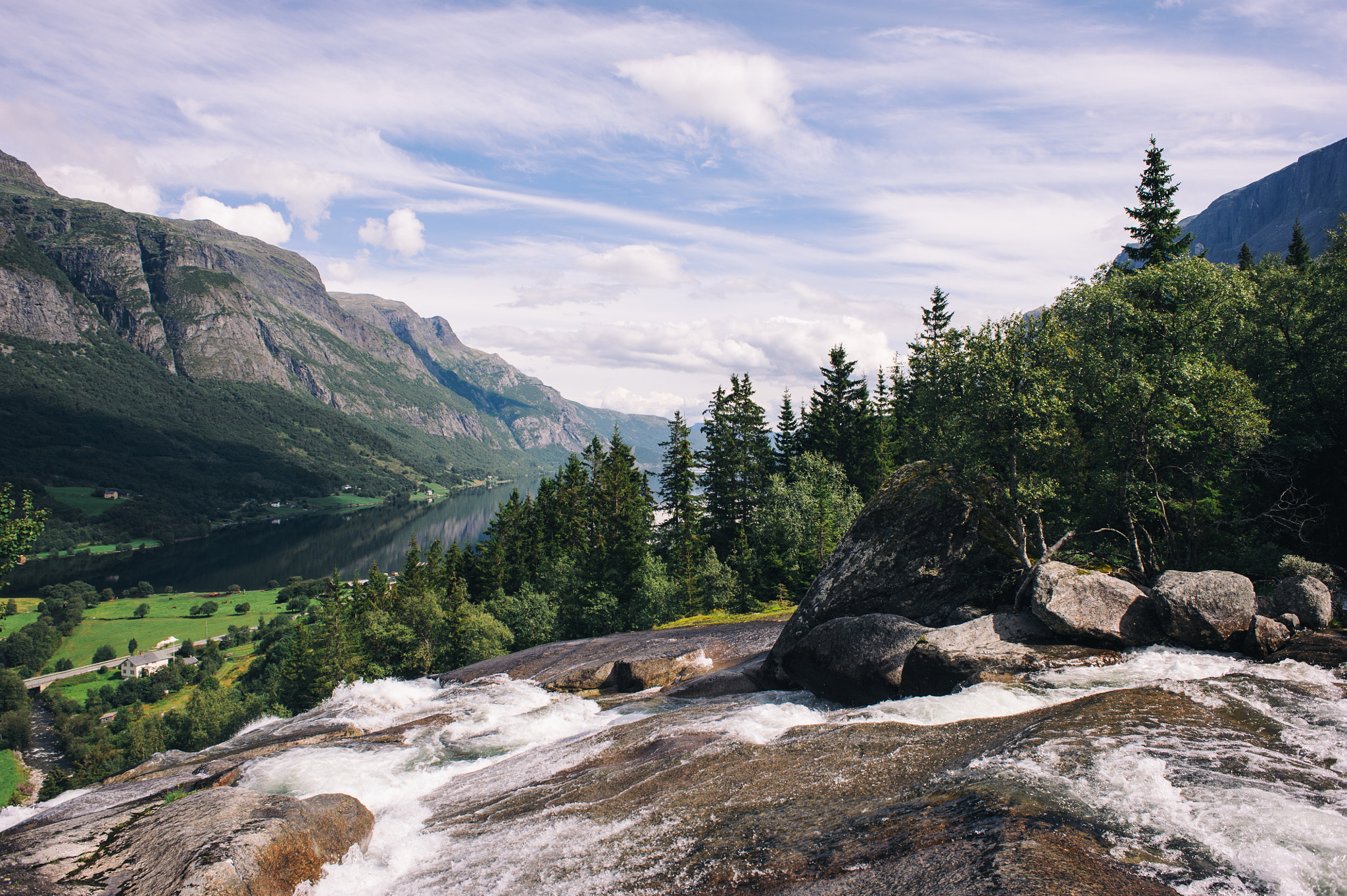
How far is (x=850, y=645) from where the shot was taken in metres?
23.2

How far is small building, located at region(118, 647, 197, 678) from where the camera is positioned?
114 m

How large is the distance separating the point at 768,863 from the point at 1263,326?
36.4m

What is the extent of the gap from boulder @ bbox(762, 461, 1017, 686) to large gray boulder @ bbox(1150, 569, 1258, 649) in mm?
5667

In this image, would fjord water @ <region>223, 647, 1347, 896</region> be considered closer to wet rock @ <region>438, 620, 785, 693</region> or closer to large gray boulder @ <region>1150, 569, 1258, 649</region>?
large gray boulder @ <region>1150, 569, 1258, 649</region>

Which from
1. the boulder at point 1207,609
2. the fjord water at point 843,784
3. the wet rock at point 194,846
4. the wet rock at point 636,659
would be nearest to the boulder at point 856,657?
the fjord water at point 843,784

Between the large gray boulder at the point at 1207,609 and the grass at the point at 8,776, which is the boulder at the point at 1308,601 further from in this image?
the grass at the point at 8,776

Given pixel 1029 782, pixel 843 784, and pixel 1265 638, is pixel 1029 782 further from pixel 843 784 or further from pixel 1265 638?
pixel 1265 638

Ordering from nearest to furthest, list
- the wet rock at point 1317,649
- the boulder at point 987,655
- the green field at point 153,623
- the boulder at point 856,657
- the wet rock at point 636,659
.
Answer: the wet rock at point 1317,649 < the boulder at point 987,655 < the boulder at point 856,657 < the wet rock at point 636,659 < the green field at point 153,623

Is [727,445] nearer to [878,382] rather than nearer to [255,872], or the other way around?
[878,382]

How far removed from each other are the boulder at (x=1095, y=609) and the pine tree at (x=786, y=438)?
52104mm

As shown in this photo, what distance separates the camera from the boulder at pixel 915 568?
25.6 metres

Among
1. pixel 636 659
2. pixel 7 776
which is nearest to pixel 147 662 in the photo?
pixel 7 776

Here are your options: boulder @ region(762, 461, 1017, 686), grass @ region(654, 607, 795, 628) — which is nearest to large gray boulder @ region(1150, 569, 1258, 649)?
boulder @ region(762, 461, 1017, 686)

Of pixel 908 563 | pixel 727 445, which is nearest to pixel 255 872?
pixel 908 563
